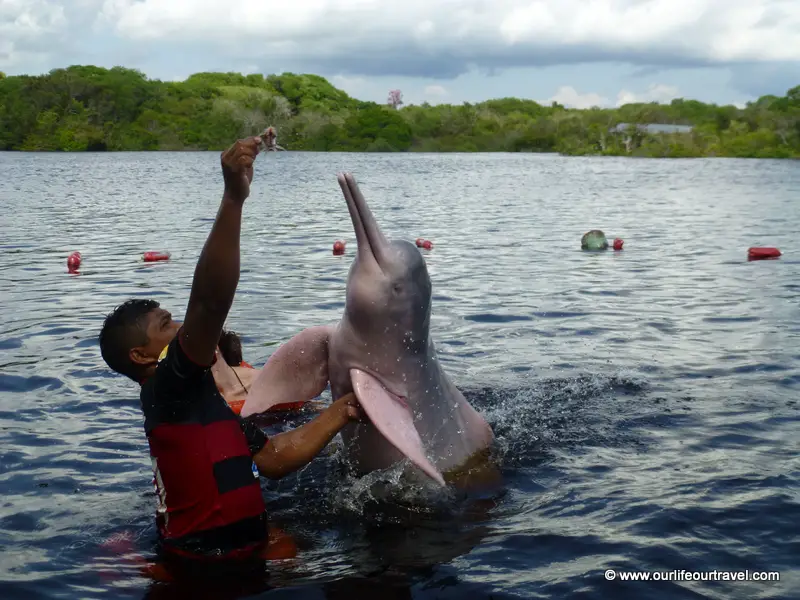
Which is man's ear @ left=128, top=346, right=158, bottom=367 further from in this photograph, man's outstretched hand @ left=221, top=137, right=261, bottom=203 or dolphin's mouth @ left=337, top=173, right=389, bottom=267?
dolphin's mouth @ left=337, top=173, right=389, bottom=267

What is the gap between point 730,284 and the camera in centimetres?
1539

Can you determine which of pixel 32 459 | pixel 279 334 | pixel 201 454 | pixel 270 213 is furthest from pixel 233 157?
pixel 270 213

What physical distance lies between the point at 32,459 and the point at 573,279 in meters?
10.9

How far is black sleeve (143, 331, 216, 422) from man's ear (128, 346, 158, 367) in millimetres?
238

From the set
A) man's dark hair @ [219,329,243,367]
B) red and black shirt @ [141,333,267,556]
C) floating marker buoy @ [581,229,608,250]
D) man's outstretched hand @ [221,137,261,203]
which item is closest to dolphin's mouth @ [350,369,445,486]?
red and black shirt @ [141,333,267,556]

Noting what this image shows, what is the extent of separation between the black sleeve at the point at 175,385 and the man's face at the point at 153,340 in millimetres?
247

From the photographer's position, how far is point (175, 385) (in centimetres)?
457

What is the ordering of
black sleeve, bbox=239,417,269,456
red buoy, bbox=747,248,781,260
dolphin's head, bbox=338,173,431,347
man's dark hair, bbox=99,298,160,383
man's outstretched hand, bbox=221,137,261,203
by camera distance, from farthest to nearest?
red buoy, bbox=747,248,781,260 → dolphin's head, bbox=338,173,431,347 → black sleeve, bbox=239,417,269,456 → man's dark hair, bbox=99,298,160,383 → man's outstretched hand, bbox=221,137,261,203

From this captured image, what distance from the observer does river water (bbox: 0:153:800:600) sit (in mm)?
5398

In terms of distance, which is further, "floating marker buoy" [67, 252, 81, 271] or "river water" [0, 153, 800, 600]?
"floating marker buoy" [67, 252, 81, 271]

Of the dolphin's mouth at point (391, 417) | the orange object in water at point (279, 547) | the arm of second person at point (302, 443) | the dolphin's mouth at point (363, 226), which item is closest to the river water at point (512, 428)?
the orange object in water at point (279, 547)

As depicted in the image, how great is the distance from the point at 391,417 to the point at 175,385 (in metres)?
1.30

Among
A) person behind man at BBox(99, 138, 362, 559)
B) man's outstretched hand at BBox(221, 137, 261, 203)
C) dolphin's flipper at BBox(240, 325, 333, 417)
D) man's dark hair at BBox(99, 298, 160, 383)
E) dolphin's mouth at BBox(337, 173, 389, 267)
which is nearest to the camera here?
man's outstretched hand at BBox(221, 137, 261, 203)

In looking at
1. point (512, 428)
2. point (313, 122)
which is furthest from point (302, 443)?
point (313, 122)
